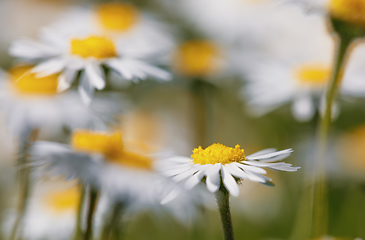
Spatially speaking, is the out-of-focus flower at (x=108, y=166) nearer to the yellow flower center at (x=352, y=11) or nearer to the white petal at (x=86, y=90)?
the white petal at (x=86, y=90)

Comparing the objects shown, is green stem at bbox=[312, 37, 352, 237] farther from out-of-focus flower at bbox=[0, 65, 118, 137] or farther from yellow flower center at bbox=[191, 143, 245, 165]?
out-of-focus flower at bbox=[0, 65, 118, 137]

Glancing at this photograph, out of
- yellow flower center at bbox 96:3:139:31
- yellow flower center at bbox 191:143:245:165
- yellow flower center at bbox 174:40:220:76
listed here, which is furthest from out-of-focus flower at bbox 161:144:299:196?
yellow flower center at bbox 96:3:139:31

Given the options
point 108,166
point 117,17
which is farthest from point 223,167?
point 117,17

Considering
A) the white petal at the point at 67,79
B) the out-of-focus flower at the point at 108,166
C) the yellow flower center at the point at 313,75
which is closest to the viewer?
the out-of-focus flower at the point at 108,166

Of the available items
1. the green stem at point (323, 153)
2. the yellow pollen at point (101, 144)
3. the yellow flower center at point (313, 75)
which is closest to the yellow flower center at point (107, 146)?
the yellow pollen at point (101, 144)

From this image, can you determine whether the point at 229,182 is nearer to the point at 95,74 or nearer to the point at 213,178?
the point at 213,178

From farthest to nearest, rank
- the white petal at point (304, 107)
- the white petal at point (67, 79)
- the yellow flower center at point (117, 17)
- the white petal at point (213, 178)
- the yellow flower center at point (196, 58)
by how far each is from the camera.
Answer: the yellow flower center at point (117, 17) < the yellow flower center at point (196, 58) < the white petal at point (304, 107) < the white petal at point (67, 79) < the white petal at point (213, 178)

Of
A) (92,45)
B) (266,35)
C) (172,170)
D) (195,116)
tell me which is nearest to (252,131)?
(266,35)
